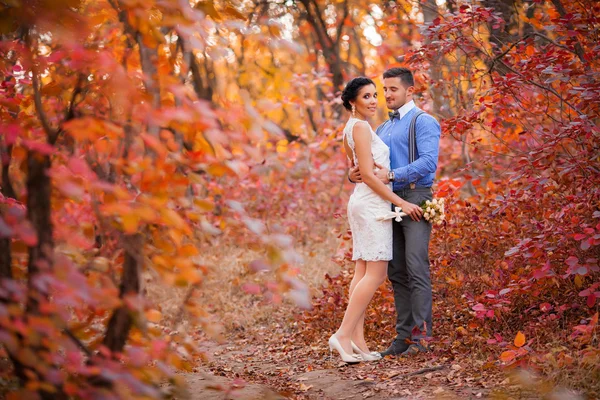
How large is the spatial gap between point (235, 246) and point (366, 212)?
19.3 feet

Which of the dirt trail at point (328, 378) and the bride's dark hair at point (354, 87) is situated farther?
the bride's dark hair at point (354, 87)

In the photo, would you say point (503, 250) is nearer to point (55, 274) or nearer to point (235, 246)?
point (55, 274)

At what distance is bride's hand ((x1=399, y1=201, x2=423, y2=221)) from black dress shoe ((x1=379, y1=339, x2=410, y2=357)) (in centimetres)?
100

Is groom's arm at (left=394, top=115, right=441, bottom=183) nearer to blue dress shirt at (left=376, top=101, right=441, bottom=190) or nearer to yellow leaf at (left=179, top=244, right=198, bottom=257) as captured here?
blue dress shirt at (left=376, top=101, right=441, bottom=190)

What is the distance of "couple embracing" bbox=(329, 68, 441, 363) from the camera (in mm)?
Result: 5023

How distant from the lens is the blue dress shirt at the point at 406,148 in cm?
498

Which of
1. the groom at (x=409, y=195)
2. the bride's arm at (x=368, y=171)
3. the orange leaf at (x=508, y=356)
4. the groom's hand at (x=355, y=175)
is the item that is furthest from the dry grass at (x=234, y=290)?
the orange leaf at (x=508, y=356)

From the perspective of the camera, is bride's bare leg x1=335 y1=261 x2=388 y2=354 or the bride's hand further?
bride's bare leg x1=335 y1=261 x2=388 y2=354

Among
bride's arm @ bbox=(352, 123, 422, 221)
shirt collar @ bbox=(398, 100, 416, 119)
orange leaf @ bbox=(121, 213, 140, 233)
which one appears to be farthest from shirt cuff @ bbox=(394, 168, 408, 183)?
orange leaf @ bbox=(121, 213, 140, 233)

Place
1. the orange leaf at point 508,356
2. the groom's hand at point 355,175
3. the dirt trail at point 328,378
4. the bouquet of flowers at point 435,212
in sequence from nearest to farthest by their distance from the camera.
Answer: the orange leaf at point 508,356, the dirt trail at point 328,378, the bouquet of flowers at point 435,212, the groom's hand at point 355,175

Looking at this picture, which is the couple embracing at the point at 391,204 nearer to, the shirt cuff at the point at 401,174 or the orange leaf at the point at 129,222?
the shirt cuff at the point at 401,174

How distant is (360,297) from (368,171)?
3.17 feet

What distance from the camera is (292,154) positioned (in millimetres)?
12203

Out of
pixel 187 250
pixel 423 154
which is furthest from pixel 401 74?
pixel 187 250
